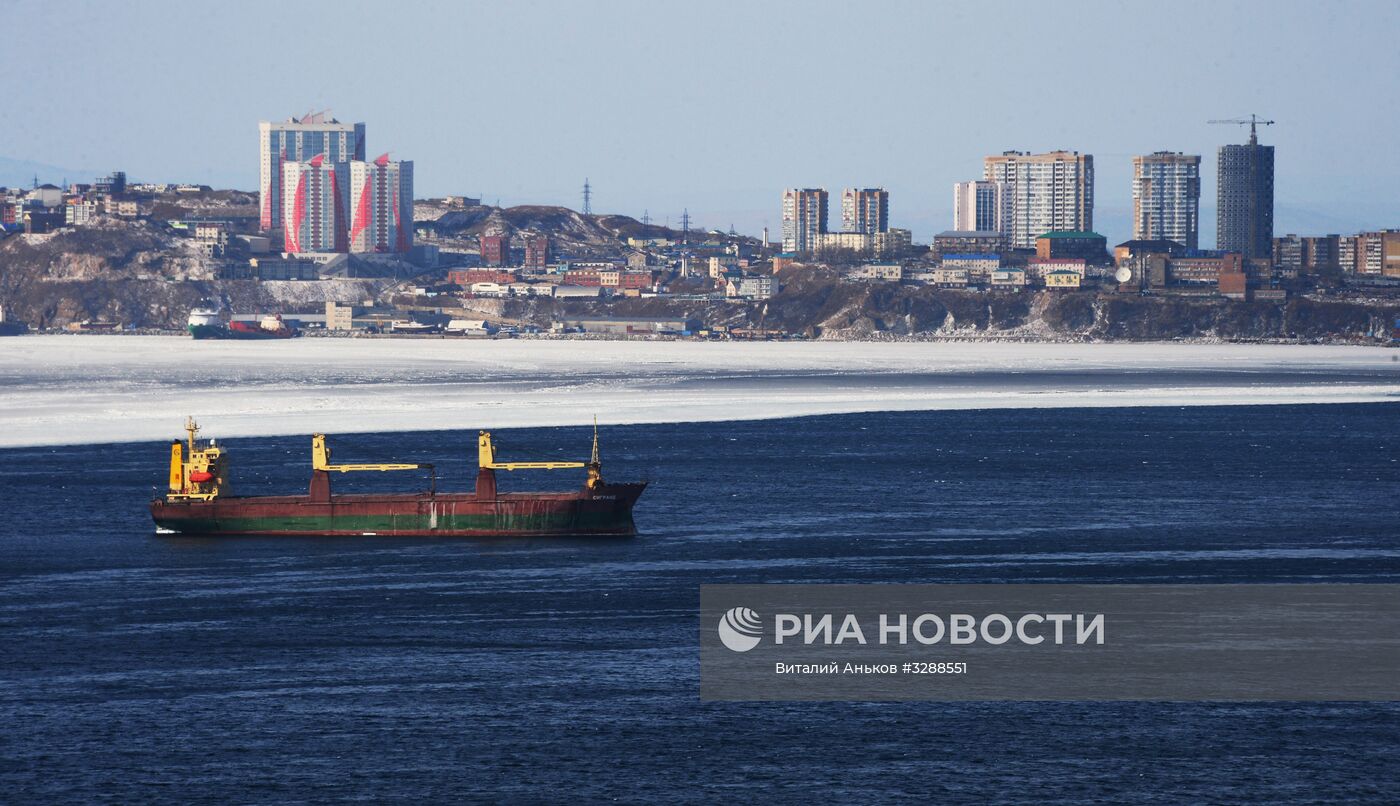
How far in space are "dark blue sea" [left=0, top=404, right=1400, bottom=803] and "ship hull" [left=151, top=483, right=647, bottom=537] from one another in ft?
3.84

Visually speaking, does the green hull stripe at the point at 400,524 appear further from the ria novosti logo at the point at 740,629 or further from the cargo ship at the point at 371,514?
the ria novosti logo at the point at 740,629

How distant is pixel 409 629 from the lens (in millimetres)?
55969

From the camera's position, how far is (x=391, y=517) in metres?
76.5

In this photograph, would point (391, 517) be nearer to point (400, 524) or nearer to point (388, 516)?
point (388, 516)

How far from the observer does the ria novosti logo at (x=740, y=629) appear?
54272 millimetres

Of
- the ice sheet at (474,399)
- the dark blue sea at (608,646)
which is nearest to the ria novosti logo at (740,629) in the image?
the dark blue sea at (608,646)

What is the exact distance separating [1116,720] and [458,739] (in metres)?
15.1

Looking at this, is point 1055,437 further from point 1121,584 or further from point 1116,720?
point 1116,720

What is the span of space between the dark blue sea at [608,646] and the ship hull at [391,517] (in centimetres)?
117

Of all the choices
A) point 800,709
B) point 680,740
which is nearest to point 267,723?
point 680,740

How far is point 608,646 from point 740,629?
4.55m

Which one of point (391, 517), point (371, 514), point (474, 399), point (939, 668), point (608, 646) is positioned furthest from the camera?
point (474, 399)

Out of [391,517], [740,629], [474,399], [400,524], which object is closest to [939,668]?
[740,629]

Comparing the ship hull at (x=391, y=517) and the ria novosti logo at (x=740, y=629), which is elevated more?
the ship hull at (x=391, y=517)
